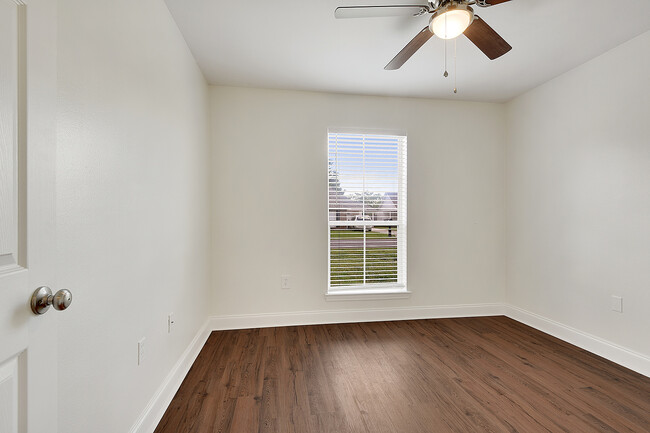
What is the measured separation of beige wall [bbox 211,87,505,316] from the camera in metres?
3.18

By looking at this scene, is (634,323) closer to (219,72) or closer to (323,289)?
(323,289)

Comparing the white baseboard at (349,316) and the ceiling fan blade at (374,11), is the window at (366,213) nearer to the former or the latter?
the white baseboard at (349,316)

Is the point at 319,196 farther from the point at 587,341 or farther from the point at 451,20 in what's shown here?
the point at 587,341

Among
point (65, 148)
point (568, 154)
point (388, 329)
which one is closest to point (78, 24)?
point (65, 148)

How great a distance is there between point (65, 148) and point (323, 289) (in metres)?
A: 2.68

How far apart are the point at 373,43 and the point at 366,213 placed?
172 centimetres

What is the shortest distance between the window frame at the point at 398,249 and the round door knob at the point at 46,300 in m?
2.65

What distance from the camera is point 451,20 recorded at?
66.2 inches

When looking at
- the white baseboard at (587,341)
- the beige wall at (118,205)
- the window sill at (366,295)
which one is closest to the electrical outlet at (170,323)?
the beige wall at (118,205)

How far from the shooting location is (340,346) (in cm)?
272

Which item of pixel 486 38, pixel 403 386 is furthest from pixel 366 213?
pixel 486 38

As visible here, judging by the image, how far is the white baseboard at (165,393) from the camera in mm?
1568

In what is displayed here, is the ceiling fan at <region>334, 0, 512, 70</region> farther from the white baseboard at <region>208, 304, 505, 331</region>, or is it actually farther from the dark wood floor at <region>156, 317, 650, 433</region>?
the white baseboard at <region>208, 304, 505, 331</region>

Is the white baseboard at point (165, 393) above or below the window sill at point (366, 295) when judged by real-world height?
below
